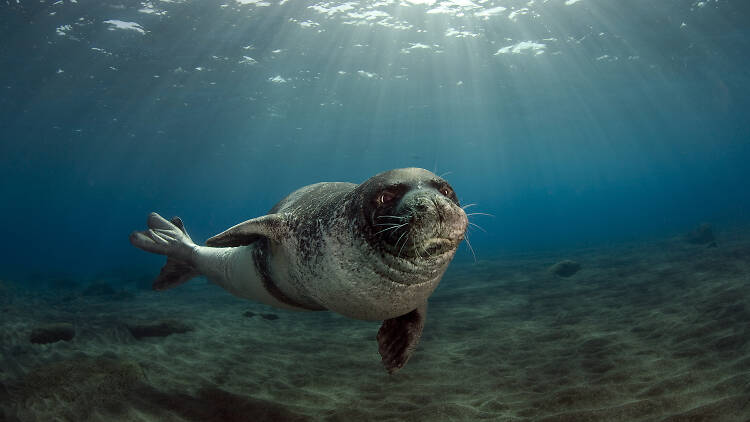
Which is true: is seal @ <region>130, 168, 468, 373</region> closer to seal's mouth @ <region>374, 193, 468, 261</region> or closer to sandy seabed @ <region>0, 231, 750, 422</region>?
seal's mouth @ <region>374, 193, 468, 261</region>

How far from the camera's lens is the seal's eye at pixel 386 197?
7.54 ft

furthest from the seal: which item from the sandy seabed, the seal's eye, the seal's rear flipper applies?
the seal's rear flipper

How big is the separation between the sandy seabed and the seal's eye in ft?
7.93

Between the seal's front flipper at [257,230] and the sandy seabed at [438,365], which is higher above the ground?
the seal's front flipper at [257,230]

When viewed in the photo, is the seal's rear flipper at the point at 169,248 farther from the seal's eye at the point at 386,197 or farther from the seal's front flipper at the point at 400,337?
the seal's eye at the point at 386,197

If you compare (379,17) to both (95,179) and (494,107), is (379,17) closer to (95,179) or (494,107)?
(494,107)

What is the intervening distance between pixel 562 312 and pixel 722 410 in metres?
4.98

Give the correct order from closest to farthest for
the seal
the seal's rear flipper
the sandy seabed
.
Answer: the seal
the sandy seabed
the seal's rear flipper

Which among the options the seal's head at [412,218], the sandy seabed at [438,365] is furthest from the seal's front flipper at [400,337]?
the sandy seabed at [438,365]

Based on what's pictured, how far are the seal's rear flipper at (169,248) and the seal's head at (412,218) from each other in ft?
11.2

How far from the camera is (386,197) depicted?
2.31 meters

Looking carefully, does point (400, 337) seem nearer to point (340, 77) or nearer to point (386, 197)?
point (386, 197)

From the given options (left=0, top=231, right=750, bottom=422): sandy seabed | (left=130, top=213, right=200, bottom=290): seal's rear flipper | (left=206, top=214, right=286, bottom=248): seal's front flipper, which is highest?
(left=206, top=214, right=286, bottom=248): seal's front flipper

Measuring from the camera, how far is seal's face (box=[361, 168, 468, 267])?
6.69 feet
